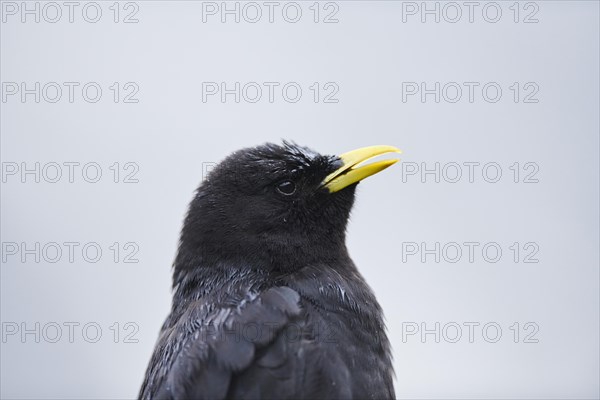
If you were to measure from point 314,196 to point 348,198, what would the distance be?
301mm

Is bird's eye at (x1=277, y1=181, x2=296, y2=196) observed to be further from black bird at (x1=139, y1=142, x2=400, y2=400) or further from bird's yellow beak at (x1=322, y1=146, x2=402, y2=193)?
bird's yellow beak at (x1=322, y1=146, x2=402, y2=193)

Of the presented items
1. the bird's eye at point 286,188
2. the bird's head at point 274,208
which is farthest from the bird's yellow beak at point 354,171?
the bird's eye at point 286,188

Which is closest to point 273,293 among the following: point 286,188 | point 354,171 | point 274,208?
point 274,208

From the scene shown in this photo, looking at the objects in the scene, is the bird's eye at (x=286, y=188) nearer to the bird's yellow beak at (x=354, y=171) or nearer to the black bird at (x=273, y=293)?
the black bird at (x=273, y=293)

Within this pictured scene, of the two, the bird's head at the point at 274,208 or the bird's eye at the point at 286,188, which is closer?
the bird's head at the point at 274,208

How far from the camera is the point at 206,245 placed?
5973 millimetres

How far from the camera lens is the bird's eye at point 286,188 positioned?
620 cm

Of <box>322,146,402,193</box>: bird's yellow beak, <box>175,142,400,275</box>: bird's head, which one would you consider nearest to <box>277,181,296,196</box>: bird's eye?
<box>175,142,400,275</box>: bird's head

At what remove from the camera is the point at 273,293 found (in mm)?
5430

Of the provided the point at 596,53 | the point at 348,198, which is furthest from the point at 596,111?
the point at 348,198

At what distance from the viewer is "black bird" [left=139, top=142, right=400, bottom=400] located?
16.4ft

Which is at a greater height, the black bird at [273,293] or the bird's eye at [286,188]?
the bird's eye at [286,188]

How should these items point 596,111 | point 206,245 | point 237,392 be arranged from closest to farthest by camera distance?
point 237,392 < point 206,245 < point 596,111

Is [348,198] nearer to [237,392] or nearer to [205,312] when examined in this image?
[205,312]
